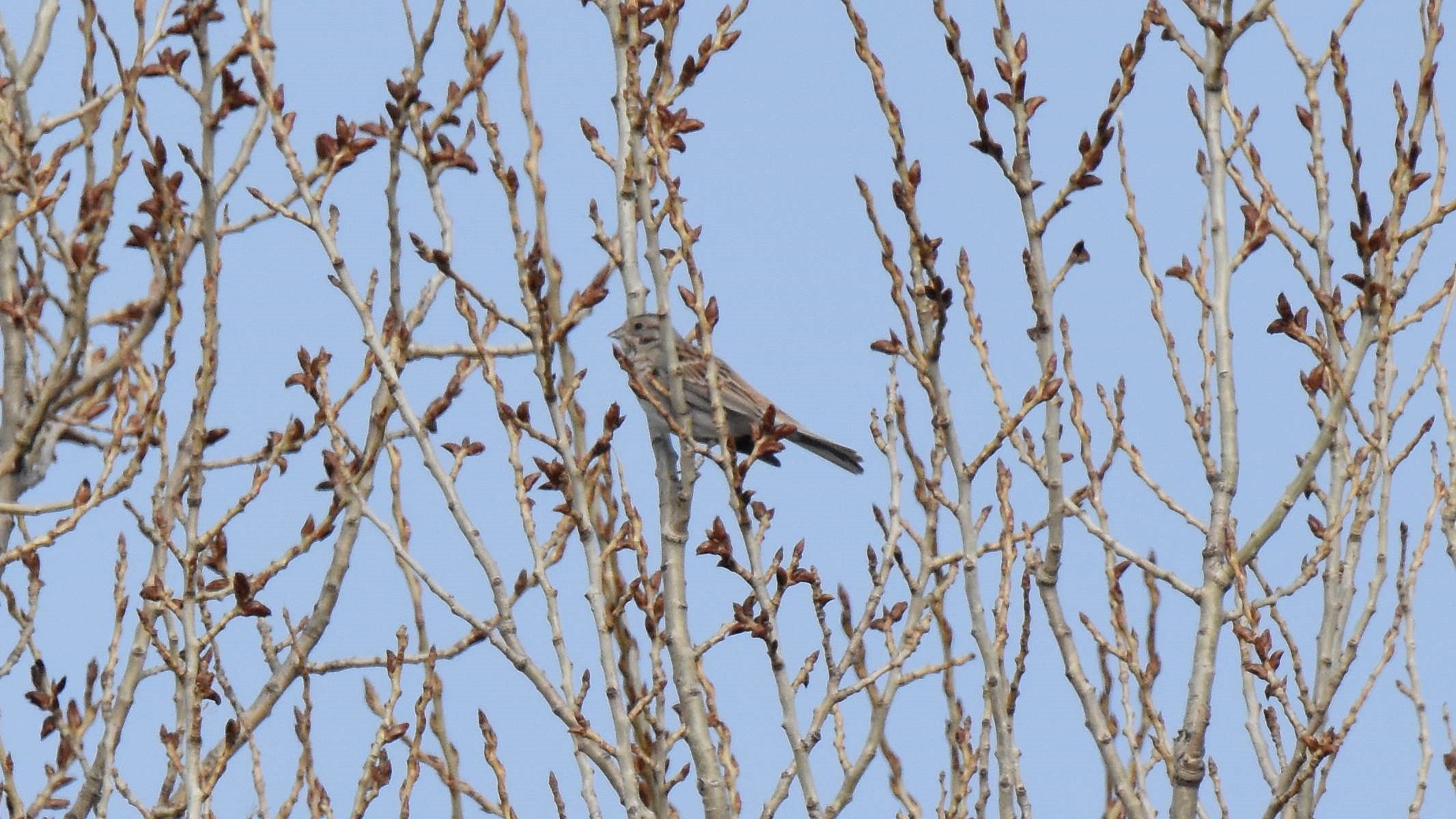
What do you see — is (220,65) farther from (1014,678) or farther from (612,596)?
(1014,678)

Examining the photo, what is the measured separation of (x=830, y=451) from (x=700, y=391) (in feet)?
4.05

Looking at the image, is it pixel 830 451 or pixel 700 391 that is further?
pixel 700 391

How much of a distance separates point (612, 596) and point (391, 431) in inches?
74.0

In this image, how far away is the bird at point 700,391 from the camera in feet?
16.4

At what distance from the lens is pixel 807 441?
762cm

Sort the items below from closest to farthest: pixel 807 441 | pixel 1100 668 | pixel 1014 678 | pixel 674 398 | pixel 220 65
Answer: pixel 674 398 < pixel 1014 678 < pixel 220 65 < pixel 1100 668 < pixel 807 441

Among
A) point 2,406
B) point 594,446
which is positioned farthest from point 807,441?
point 2,406

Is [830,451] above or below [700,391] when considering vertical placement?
below

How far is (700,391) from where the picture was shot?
342 inches

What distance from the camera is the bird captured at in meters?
4.99

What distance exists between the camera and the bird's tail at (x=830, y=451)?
7.55 metres

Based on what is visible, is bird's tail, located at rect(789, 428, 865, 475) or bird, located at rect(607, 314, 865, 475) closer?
bird, located at rect(607, 314, 865, 475)

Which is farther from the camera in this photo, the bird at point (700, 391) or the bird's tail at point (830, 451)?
the bird's tail at point (830, 451)

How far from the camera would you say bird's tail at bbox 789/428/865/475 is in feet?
24.8
